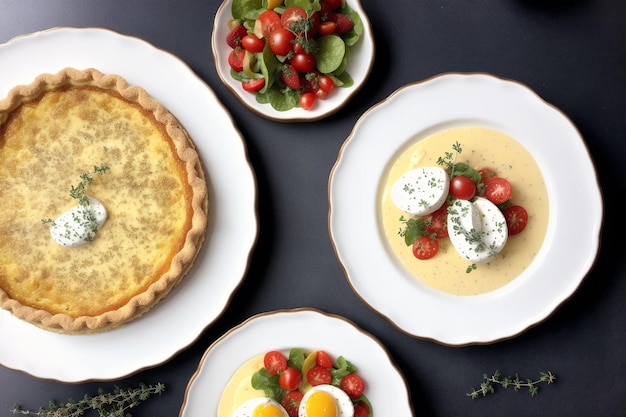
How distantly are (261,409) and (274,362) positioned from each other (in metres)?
0.27

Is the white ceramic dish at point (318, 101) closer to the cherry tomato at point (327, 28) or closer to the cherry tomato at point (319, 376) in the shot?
the cherry tomato at point (327, 28)

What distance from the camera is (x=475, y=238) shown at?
128 inches

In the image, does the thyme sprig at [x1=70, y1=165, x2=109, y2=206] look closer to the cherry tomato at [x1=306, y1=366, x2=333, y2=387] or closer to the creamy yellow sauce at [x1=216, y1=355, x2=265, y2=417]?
the creamy yellow sauce at [x1=216, y1=355, x2=265, y2=417]

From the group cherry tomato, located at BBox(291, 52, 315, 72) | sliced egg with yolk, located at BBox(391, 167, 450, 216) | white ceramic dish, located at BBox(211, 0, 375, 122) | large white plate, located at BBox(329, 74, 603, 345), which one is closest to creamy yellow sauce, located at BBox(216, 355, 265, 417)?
large white plate, located at BBox(329, 74, 603, 345)

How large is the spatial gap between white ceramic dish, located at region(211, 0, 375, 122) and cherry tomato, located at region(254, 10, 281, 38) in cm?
23

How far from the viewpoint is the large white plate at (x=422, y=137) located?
134 inches

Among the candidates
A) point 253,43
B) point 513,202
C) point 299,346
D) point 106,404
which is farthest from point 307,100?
point 106,404

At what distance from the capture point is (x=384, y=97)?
364 centimetres

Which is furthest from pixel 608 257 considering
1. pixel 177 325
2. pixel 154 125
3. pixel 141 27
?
pixel 141 27

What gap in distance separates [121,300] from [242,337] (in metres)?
0.73

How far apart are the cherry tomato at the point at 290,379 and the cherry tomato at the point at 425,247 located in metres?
0.99

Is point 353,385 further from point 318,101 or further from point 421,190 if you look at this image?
point 318,101

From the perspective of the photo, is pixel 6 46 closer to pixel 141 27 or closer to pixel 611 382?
pixel 141 27

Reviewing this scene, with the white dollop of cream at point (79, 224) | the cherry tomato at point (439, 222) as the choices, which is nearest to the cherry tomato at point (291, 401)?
the cherry tomato at point (439, 222)
